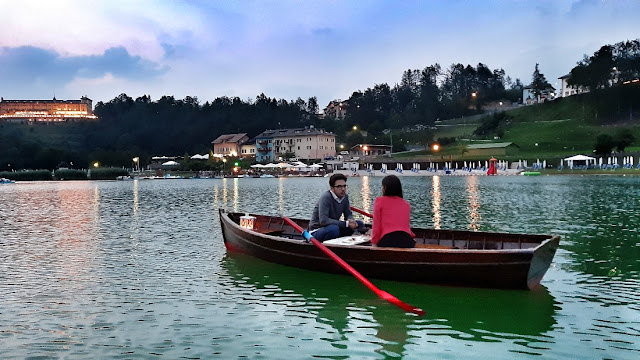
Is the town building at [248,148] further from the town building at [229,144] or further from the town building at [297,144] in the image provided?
the town building at [297,144]

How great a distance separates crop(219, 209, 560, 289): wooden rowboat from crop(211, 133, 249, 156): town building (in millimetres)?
162130

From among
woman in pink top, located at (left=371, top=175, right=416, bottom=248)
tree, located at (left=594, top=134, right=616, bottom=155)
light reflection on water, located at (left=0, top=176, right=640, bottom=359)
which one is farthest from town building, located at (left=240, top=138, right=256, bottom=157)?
woman in pink top, located at (left=371, top=175, right=416, bottom=248)

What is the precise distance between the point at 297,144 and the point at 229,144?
98.2 feet

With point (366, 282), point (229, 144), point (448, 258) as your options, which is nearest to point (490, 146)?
point (229, 144)

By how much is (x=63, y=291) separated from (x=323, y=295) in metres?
6.63

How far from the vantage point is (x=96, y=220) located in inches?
1235

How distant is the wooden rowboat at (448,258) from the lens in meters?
11.2

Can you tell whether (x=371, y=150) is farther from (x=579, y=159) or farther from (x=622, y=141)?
(x=622, y=141)

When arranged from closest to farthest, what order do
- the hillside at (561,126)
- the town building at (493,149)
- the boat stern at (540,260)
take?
1. the boat stern at (540,260)
2. the town building at (493,149)
3. the hillside at (561,126)

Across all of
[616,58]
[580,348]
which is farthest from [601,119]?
[580,348]

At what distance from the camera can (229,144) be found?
177m

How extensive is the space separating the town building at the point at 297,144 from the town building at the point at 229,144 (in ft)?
35.8

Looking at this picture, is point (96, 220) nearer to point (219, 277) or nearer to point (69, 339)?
point (219, 277)

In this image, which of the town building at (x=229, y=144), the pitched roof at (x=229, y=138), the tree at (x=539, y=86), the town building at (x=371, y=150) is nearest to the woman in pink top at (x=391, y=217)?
the town building at (x=371, y=150)
